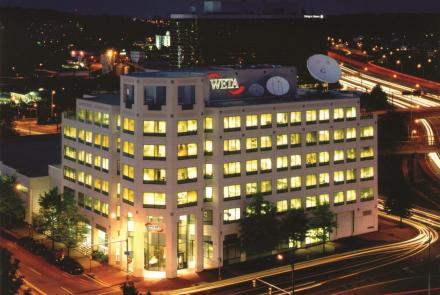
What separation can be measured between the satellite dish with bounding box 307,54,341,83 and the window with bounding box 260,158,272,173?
2286 centimetres

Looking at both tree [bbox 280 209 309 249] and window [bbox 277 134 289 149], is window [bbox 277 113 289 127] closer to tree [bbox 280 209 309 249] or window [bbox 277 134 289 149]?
window [bbox 277 134 289 149]

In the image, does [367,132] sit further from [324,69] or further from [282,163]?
[282,163]

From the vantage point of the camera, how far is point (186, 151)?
341 ft

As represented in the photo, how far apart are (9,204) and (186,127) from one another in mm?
35464

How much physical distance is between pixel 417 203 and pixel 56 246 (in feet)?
207

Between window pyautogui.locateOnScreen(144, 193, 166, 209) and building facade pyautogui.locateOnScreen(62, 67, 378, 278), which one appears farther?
building facade pyautogui.locateOnScreen(62, 67, 378, 278)

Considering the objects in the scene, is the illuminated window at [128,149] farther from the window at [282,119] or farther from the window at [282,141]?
the window at [282,119]

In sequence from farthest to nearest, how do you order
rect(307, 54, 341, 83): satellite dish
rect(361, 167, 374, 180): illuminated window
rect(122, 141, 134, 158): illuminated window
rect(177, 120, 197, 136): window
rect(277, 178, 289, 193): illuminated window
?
1. rect(307, 54, 341, 83): satellite dish
2. rect(361, 167, 374, 180): illuminated window
3. rect(277, 178, 289, 193): illuminated window
4. rect(122, 141, 134, 158): illuminated window
5. rect(177, 120, 197, 136): window

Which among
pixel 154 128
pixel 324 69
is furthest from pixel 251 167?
pixel 324 69

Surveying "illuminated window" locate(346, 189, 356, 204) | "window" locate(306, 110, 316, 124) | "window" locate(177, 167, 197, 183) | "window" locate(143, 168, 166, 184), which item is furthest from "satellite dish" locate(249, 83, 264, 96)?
"window" locate(143, 168, 166, 184)

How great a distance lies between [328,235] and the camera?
116625mm

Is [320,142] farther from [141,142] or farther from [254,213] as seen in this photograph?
[141,142]

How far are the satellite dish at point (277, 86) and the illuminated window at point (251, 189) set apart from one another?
49.4 ft

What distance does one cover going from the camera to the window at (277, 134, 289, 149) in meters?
112
